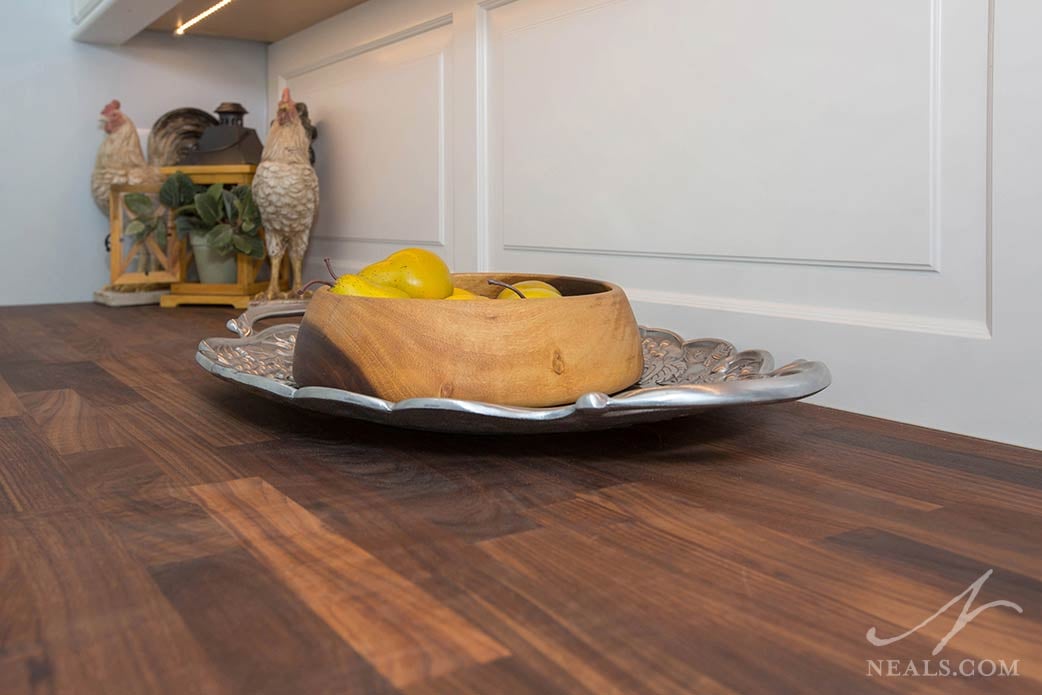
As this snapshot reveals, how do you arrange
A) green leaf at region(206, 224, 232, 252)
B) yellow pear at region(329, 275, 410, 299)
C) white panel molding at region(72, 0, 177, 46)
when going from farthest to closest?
green leaf at region(206, 224, 232, 252) < white panel molding at region(72, 0, 177, 46) < yellow pear at region(329, 275, 410, 299)

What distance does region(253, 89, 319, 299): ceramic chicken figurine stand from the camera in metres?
1.69

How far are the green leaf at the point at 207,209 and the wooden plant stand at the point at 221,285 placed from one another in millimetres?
77

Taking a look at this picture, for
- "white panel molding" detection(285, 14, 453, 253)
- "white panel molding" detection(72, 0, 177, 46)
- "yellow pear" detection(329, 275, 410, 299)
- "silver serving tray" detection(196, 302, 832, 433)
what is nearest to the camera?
"silver serving tray" detection(196, 302, 832, 433)

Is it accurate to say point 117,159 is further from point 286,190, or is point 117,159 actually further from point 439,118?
point 439,118

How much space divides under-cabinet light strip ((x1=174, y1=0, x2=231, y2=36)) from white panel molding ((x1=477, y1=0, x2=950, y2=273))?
687 mm

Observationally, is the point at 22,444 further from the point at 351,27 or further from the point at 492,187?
the point at 351,27

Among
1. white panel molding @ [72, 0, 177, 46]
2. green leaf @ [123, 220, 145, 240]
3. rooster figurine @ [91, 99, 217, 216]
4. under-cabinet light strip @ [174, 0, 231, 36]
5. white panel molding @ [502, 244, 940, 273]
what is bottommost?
white panel molding @ [502, 244, 940, 273]

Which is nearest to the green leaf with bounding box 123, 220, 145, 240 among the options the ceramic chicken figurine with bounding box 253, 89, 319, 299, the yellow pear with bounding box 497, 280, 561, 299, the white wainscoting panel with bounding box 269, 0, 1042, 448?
the ceramic chicken figurine with bounding box 253, 89, 319, 299

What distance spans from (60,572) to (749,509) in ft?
1.16

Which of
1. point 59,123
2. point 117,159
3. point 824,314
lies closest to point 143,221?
point 117,159

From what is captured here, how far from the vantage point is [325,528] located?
49 cm

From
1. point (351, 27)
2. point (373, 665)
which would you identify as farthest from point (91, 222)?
point (373, 665)

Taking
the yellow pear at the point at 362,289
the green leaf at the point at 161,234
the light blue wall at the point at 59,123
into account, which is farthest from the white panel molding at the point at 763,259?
the light blue wall at the point at 59,123

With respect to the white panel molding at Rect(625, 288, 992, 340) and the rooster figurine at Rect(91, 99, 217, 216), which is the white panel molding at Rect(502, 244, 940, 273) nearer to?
the white panel molding at Rect(625, 288, 992, 340)
